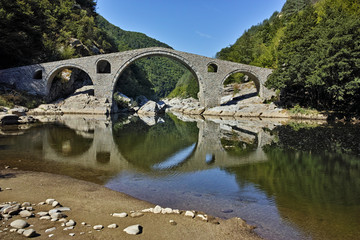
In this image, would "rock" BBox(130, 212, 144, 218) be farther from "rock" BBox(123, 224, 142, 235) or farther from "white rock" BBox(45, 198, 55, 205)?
"white rock" BBox(45, 198, 55, 205)

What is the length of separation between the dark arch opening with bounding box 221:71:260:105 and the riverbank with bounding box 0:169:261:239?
95.5 feet

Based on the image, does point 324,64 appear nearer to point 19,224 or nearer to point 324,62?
point 324,62

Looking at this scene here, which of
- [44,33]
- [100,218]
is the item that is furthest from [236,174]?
[44,33]

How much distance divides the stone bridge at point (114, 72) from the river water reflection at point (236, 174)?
19.6 meters

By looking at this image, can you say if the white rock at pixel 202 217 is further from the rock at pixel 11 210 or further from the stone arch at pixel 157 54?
the stone arch at pixel 157 54

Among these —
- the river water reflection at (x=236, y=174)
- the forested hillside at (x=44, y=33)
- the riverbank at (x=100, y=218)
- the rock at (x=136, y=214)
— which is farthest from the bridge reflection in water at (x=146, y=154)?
the forested hillside at (x=44, y=33)

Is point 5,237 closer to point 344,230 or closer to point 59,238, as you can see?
point 59,238

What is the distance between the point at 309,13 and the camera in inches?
1125

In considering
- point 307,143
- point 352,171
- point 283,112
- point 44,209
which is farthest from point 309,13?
point 44,209

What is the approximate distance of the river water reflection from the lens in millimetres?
3752

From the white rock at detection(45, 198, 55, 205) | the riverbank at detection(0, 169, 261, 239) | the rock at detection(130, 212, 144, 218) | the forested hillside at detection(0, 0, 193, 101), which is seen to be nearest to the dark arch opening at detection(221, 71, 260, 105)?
the forested hillside at detection(0, 0, 193, 101)

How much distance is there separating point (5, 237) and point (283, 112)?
25.4 metres

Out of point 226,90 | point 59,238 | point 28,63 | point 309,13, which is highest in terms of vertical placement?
point 309,13

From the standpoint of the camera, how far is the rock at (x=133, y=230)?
9.20 ft
